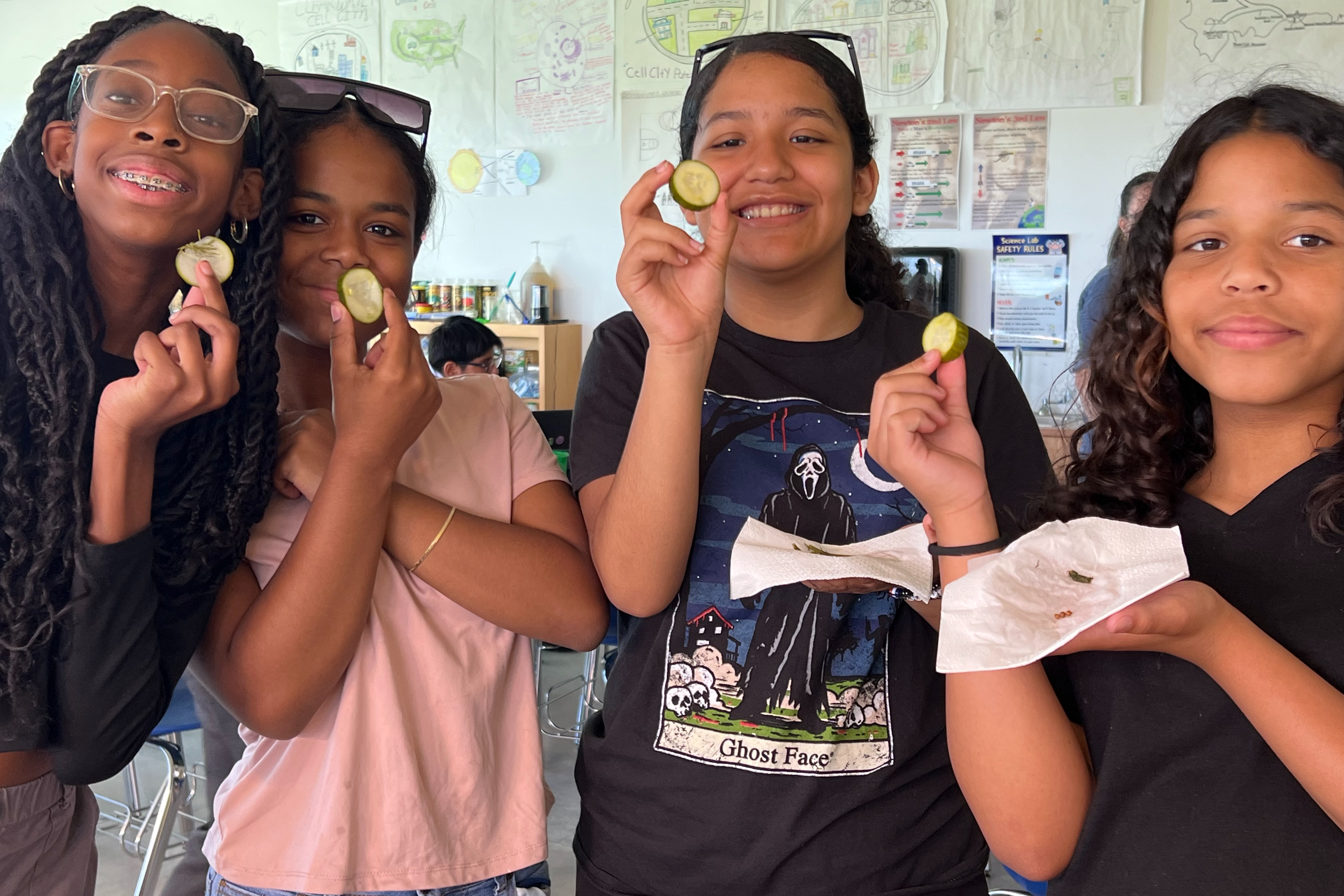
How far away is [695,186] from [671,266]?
9 cm

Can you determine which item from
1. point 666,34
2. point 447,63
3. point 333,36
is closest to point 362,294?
point 666,34

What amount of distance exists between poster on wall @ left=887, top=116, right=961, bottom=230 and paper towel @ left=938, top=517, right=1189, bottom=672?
370cm

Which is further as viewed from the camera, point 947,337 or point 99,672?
point 947,337

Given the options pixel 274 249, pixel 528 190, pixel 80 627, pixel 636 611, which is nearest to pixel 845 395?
pixel 636 611

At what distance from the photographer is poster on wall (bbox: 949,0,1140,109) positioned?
3977 millimetres

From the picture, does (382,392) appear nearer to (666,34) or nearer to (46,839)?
(46,839)

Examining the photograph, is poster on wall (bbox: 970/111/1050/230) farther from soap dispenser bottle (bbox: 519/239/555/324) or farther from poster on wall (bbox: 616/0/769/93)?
soap dispenser bottle (bbox: 519/239/555/324)

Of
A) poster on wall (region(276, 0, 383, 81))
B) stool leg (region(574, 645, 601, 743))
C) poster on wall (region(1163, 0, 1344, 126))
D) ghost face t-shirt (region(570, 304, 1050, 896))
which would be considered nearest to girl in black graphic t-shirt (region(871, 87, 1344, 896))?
ghost face t-shirt (region(570, 304, 1050, 896))

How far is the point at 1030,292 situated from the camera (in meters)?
4.26

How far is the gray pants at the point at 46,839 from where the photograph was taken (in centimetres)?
100

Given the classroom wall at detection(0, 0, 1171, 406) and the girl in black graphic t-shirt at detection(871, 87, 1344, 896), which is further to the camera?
the classroom wall at detection(0, 0, 1171, 406)

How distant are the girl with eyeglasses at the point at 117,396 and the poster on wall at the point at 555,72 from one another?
4.02 m

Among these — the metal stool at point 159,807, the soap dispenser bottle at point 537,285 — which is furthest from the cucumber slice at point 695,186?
the soap dispenser bottle at point 537,285

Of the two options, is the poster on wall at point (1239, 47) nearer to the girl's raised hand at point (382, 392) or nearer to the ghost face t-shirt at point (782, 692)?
the ghost face t-shirt at point (782, 692)
